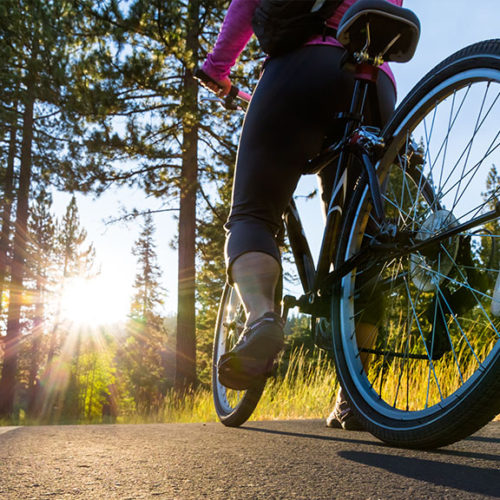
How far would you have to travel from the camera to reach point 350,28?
5.33ft

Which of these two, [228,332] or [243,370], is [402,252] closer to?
[243,370]

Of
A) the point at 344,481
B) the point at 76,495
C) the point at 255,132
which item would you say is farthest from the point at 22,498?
the point at 255,132

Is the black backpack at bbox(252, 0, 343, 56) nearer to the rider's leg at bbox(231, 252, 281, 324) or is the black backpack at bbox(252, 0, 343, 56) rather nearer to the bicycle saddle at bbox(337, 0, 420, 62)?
the bicycle saddle at bbox(337, 0, 420, 62)

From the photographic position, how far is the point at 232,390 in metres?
2.71

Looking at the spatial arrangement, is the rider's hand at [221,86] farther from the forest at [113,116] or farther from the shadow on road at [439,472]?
the forest at [113,116]

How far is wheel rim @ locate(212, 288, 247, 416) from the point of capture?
2.50 metres

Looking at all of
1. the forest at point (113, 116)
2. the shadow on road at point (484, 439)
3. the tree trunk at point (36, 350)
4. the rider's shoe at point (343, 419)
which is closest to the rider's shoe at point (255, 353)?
the rider's shoe at point (343, 419)

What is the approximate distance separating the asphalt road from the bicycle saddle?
3.91 feet

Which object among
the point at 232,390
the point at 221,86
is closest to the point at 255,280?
the point at 221,86

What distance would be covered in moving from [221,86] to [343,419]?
1.49 m

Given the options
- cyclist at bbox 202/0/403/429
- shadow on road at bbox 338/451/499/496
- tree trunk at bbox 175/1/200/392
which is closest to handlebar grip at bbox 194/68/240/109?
cyclist at bbox 202/0/403/429

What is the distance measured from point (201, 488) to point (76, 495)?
22 centimetres

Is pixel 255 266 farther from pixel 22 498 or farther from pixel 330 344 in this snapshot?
pixel 22 498

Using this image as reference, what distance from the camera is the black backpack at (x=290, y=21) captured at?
173 centimetres
